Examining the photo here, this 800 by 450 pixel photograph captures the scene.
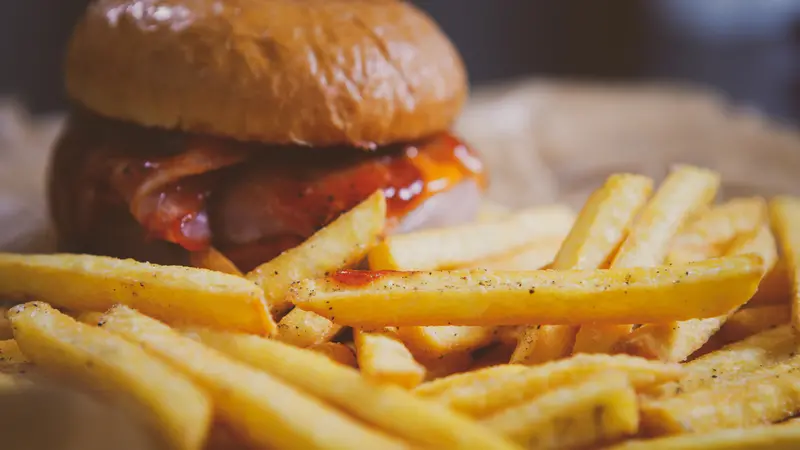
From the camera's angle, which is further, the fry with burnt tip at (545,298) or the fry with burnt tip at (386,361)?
the fry with burnt tip at (545,298)

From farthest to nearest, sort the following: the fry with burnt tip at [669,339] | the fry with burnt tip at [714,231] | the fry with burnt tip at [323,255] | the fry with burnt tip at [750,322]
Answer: the fry with burnt tip at [714,231] → the fry with burnt tip at [750,322] → the fry with burnt tip at [323,255] → the fry with burnt tip at [669,339]

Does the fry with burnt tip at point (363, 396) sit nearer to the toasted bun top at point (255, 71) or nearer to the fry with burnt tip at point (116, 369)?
the fry with burnt tip at point (116, 369)

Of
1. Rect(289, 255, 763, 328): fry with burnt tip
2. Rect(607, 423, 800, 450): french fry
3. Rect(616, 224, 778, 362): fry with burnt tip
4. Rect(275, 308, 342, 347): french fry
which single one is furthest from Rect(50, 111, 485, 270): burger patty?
Rect(607, 423, 800, 450): french fry

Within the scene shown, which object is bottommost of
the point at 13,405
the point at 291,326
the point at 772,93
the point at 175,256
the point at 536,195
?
the point at 772,93

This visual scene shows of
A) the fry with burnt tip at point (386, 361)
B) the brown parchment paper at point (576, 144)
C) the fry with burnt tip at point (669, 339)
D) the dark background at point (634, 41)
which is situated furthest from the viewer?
the dark background at point (634, 41)

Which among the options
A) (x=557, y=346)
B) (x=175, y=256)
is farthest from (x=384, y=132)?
(x=557, y=346)

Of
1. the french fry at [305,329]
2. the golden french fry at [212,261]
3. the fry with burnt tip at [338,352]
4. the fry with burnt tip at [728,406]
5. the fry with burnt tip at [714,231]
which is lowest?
the golden french fry at [212,261]

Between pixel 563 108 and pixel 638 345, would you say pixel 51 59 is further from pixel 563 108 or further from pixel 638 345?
pixel 638 345

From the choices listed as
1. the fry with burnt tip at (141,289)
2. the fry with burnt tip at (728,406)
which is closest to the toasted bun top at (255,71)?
the fry with burnt tip at (141,289)
